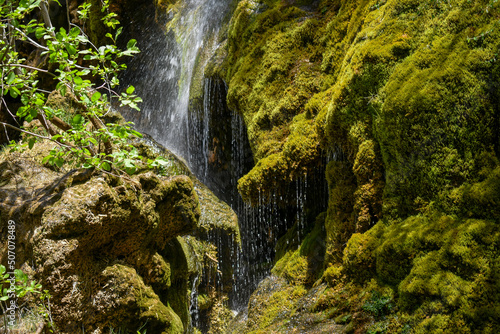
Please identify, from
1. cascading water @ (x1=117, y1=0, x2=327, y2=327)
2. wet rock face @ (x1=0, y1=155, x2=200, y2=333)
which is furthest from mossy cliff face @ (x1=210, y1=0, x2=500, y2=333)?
wet rock face @ (x1=0, y1=155, x2=200, y2=333)

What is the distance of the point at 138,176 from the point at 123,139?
118 centimetres

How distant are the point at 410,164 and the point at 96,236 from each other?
12.7 ft

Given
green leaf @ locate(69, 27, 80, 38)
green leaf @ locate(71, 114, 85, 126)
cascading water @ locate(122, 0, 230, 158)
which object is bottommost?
green leaf @ locate(71, 114, 85, 126)

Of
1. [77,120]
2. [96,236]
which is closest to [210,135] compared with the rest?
[96,236]

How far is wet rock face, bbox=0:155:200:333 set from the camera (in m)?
4.43

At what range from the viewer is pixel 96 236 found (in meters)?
4.82

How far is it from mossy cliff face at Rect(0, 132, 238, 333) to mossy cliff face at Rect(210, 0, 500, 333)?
1.99 metres

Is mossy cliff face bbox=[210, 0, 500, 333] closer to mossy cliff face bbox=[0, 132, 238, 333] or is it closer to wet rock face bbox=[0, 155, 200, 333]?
mossy cliff face bbox=[0, 132, 238, 333]

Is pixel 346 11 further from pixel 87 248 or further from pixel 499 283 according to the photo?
pixel 87 248

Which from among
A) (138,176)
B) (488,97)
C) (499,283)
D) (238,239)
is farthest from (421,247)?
(238,239)

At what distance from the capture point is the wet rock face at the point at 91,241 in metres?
4.43

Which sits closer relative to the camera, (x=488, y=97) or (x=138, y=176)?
(x=488, y=97)

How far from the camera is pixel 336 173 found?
5.60 m

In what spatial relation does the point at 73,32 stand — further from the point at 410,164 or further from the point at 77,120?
the point at 410,164
